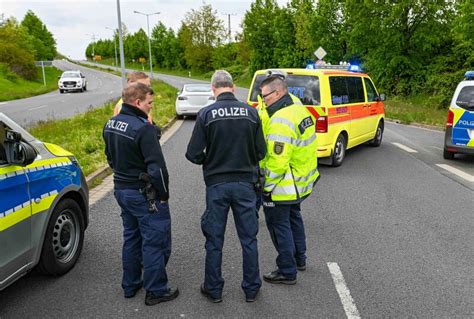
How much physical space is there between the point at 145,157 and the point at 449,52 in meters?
26.1

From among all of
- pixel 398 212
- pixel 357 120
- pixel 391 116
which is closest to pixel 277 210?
pixel 398 212

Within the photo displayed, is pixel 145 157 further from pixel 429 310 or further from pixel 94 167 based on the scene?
pixel 94 167

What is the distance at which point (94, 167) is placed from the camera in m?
8.02

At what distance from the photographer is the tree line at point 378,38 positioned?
76.8ft

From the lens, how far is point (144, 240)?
3.48m

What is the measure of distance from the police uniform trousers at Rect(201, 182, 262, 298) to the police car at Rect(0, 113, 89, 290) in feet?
4.48

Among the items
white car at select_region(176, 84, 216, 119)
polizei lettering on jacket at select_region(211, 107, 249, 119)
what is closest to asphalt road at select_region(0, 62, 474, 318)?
polizei lettering on jacket at select_region(211, 107, 249, 119)

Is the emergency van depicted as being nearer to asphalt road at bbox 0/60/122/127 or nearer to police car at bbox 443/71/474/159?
police car at bbox 443/71/474/159

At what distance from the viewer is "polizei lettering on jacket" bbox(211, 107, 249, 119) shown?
11.0 feet

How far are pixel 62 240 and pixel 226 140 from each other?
1.95 meters

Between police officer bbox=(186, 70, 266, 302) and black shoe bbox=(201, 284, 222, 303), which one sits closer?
police officer bbox=(186, 70, 266, 302)

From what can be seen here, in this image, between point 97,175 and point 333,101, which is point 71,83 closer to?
point 97,175

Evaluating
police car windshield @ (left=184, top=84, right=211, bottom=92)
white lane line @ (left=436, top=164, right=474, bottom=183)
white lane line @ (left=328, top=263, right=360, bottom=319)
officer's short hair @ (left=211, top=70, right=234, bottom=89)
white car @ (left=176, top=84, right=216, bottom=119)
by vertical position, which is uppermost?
officer's short hair @ (left=211, top=70, right=234, bottom=89)

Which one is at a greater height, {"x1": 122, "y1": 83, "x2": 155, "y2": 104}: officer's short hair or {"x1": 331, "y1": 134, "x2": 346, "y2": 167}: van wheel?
{"x1": 122, "y1": 83, "x2": 155, "y2": 104}: officer's short hair
